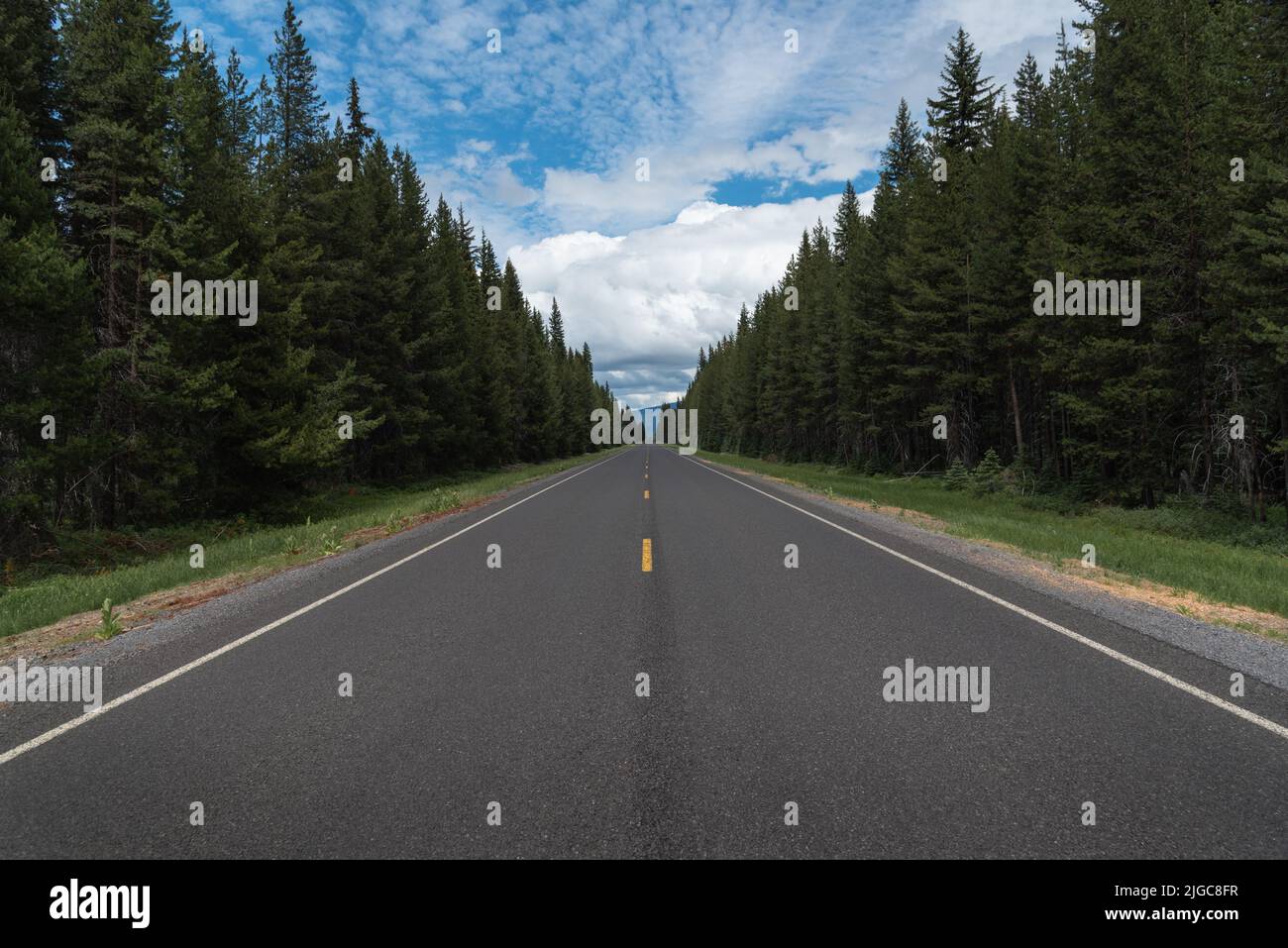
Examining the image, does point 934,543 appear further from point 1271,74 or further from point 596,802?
point 1271,74

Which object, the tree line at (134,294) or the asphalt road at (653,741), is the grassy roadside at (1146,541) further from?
the tree line at (134,294)

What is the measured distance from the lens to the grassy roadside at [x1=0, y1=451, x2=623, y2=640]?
794cm

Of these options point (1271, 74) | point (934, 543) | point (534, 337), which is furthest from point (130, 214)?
point (534, 337)

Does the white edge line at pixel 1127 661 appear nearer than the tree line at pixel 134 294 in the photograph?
Yes

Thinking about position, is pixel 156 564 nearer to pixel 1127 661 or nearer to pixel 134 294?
pixel 134 294

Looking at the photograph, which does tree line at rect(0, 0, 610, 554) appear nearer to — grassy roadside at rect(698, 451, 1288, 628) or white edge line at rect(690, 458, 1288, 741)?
white edge line at rect(690, 458, 1288, 741)

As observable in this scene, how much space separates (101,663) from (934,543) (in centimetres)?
1192

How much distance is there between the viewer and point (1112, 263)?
17531mm

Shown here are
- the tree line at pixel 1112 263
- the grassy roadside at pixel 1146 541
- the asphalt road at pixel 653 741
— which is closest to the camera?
the asphalt road at pixel 653 741

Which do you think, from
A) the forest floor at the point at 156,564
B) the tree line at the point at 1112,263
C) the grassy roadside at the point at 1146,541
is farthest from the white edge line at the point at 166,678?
the tree line at the point at 1112,263

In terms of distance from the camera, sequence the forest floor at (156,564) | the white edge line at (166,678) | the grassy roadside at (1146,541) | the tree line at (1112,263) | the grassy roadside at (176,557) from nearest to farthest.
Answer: the white edge line at (166,678) → the forest floor at (156,564) → the grassy roadside at (176,557) → the grassy roadside at (1146,541) → the tree line at (1112,263)

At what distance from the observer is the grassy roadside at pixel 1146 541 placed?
8.12m

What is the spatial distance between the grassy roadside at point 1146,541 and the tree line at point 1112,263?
6.80 ft
